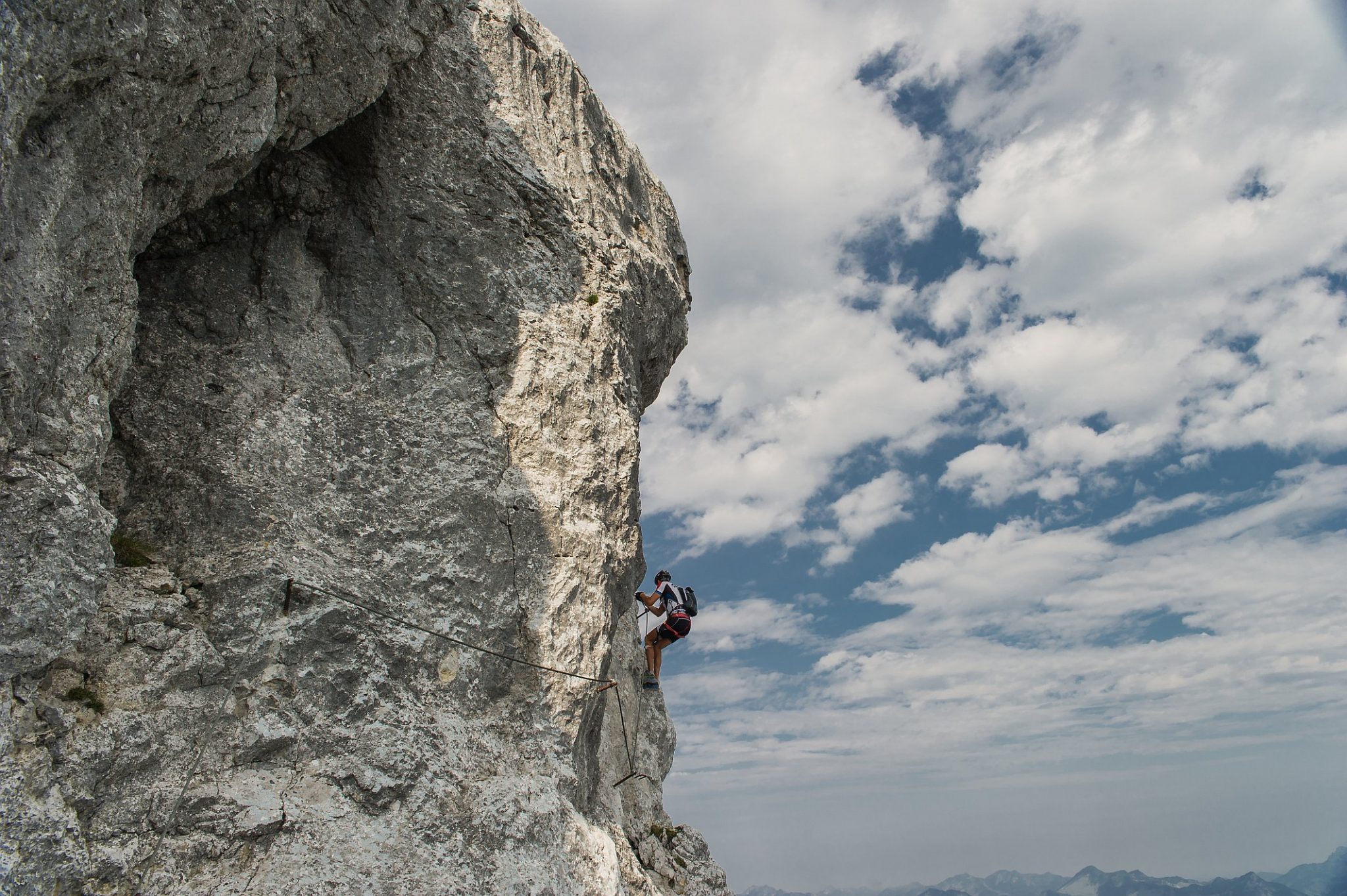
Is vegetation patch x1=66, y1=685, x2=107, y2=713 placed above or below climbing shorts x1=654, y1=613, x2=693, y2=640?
below

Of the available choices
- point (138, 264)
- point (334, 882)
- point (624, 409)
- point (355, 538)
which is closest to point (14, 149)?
point (138, 264)

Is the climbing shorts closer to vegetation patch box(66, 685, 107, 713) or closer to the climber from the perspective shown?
the climber

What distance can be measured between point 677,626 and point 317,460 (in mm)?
7419

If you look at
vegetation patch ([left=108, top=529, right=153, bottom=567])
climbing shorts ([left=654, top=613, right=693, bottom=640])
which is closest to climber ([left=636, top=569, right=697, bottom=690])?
climbing shorts ([left=654, top=613, right=693, bottom=640])

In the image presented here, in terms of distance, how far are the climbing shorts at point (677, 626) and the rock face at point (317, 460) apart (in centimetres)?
95

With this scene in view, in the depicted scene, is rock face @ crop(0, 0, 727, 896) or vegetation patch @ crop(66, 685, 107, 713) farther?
vegetation patch @ crop(66, 685, 107, 713)

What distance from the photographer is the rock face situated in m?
6.86

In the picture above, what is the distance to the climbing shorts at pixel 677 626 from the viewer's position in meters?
15.4

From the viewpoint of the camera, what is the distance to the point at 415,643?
9734 mm

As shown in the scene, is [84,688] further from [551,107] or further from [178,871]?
[551,107]

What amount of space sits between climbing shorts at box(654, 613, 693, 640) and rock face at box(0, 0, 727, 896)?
3.10 feet

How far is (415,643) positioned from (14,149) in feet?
19.1

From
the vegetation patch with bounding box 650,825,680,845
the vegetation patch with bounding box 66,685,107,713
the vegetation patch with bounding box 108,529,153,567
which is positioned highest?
the vegetation patch with bounding box 108,529,153,567

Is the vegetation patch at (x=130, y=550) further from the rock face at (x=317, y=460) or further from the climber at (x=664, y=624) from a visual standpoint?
the climber at (x=664, y=624)
